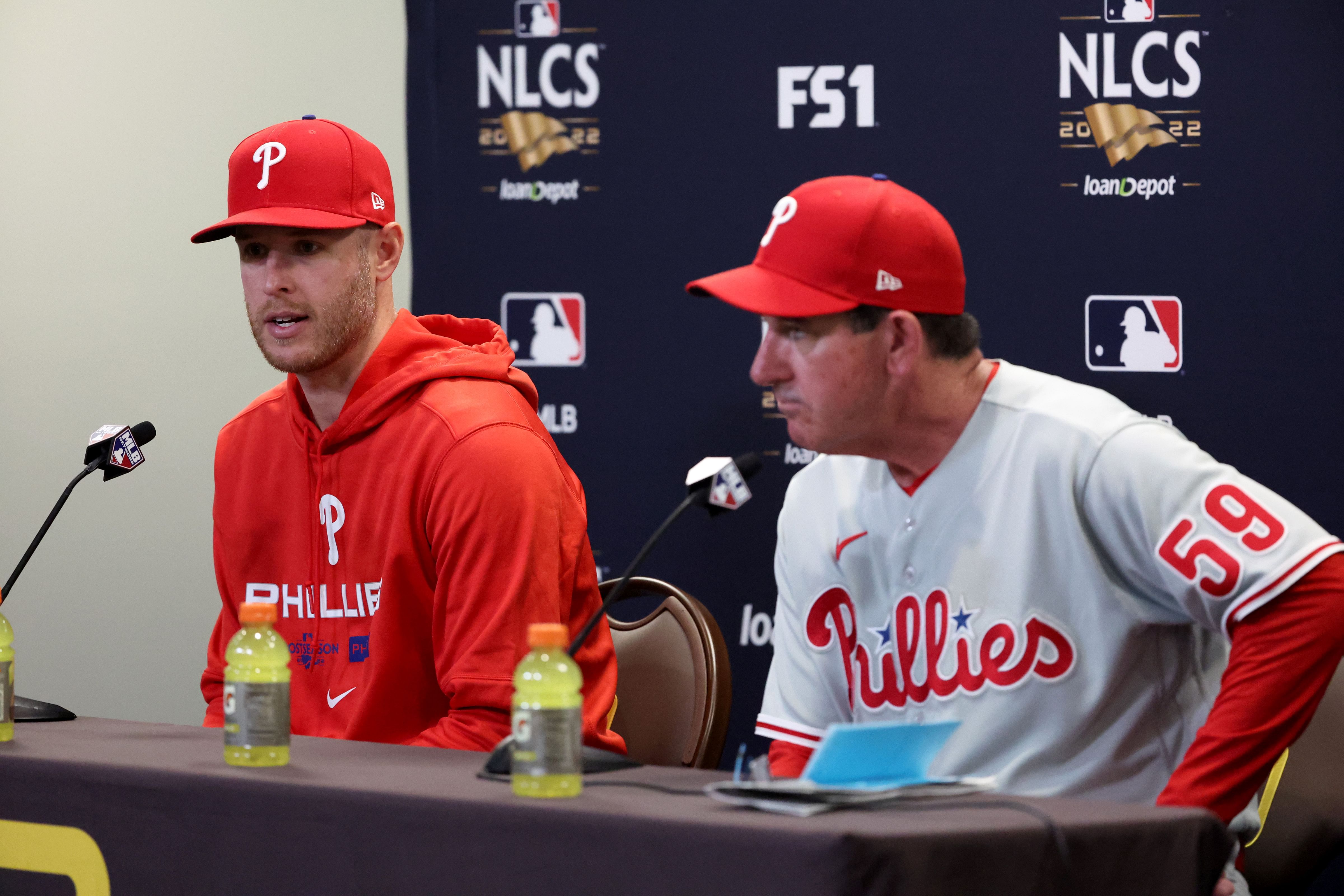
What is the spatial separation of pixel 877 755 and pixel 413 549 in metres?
0.96

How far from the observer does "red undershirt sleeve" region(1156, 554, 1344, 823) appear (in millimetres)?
1398

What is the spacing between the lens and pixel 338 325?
2.06m

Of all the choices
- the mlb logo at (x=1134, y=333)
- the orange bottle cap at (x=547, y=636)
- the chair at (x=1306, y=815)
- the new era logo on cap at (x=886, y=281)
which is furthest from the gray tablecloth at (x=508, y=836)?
the mlb logo at (x=1134, y=333)

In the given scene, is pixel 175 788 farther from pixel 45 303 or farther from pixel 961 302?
pixel 45 303

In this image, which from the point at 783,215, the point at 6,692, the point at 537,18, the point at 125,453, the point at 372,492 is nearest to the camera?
the point at 6,692

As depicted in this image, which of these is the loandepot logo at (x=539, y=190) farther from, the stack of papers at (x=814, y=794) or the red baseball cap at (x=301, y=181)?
the stack of papers at (x=814, y=794)

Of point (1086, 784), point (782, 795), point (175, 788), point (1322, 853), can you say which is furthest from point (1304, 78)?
point (175, 788)

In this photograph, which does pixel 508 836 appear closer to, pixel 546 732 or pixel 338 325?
pixel 546 732

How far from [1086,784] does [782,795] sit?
2.01 ft

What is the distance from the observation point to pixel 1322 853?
6.22 ft

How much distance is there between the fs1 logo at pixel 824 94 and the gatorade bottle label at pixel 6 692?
6.10ft

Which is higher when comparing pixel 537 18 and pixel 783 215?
pixel 537 18

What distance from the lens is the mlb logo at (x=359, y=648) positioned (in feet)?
6.31

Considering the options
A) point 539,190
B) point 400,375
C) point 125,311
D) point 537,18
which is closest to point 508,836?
point 400,375
